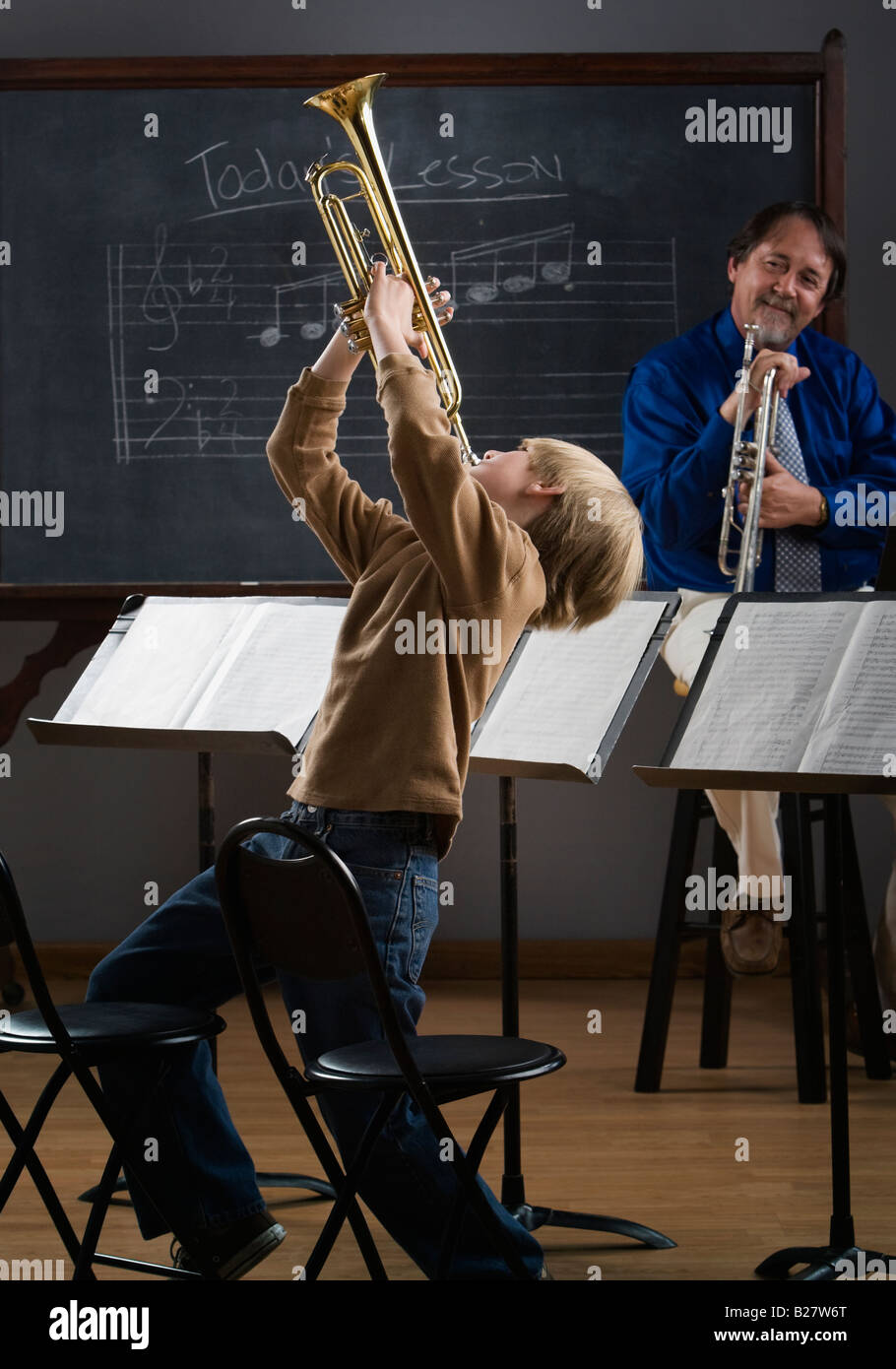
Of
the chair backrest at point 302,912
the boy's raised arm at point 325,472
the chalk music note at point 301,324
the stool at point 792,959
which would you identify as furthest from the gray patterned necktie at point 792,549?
the chair backrest at point 302,912

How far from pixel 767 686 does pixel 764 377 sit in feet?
4.30

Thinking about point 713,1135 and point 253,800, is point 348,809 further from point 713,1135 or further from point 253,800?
point 253,800

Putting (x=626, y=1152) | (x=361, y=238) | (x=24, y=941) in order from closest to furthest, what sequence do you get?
1. (x=24, y=941)
2. (x=361, y=238)
3. (x=626, y=1152)

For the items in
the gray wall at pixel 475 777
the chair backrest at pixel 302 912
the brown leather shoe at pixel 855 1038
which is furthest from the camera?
the gray wall at pixel 475 777

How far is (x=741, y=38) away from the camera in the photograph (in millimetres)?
4020

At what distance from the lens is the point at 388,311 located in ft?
6.43

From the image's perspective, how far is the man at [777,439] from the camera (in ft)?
10.5

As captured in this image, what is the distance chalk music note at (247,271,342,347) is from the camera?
398 centimetres

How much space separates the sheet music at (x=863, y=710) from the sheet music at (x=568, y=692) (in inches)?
13.5

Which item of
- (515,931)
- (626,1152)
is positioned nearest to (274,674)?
(515,931)

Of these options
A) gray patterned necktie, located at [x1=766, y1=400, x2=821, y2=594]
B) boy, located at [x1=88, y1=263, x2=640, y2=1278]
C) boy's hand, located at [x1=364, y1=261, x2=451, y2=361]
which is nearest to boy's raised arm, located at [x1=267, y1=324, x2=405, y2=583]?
boy, located at [x1=88, y1=263, x2=640, y2=1278]

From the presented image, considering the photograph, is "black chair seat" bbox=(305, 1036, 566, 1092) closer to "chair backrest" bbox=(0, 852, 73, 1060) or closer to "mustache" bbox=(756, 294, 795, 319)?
"chair backrest" bbox=(0, 852, 73, 1060)

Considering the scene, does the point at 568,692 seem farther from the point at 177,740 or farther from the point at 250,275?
the point at 250,275

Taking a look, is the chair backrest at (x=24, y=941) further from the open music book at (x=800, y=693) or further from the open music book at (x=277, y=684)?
the open music book at (x=800, y=693)
